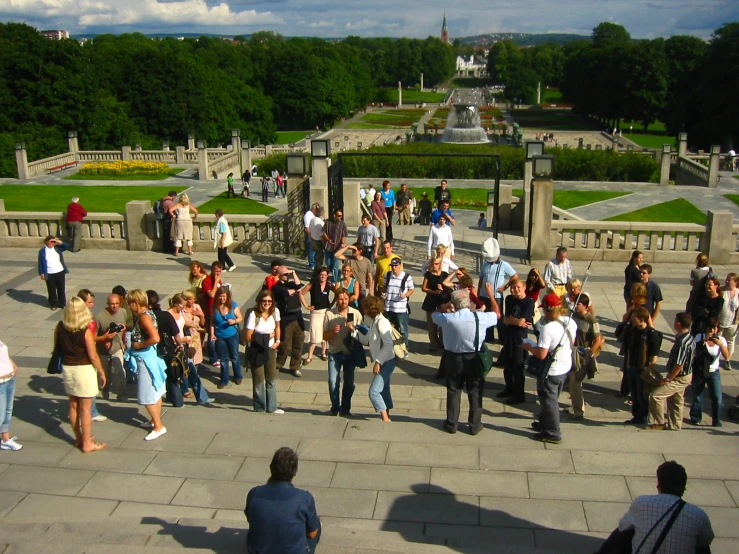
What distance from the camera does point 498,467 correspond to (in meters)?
7.60

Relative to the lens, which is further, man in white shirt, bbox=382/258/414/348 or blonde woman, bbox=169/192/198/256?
blonde woman, bbox=169/192/198/256

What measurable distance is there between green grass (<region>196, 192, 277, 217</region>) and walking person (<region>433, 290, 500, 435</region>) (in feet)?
76.0

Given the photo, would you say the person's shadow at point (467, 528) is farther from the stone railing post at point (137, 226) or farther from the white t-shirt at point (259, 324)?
the stone railing post at point (137, 226)

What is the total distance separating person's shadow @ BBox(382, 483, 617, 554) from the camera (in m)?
6.02

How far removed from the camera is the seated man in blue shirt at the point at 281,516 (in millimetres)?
5146

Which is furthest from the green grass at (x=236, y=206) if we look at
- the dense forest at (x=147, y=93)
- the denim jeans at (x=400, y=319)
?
the denim jeans at (x=400, y=319)

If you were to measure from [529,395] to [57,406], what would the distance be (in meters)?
6.07

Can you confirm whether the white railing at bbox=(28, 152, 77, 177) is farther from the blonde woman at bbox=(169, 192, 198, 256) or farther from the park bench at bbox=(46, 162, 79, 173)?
the blonde woman at bbox=(169, 192, 198, 256)

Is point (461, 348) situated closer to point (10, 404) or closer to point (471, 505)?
point (471, 505)

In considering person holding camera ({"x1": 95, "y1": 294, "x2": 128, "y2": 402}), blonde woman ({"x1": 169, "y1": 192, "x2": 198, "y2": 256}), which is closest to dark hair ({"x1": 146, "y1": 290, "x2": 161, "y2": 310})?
person holding camera ({"x1": 95, "y1": 294, "x2": 128, "y2": 402})

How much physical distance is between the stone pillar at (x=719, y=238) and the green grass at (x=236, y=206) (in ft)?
58.5

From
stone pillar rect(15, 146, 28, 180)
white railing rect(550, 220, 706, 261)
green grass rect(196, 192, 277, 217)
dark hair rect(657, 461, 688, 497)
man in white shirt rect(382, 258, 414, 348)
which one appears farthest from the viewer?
stone pillar rect(15, 146, 28, 180)

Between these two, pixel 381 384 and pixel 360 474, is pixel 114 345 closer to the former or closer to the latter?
pixel 381 384

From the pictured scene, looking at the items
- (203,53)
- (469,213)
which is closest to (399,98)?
(203,53)
